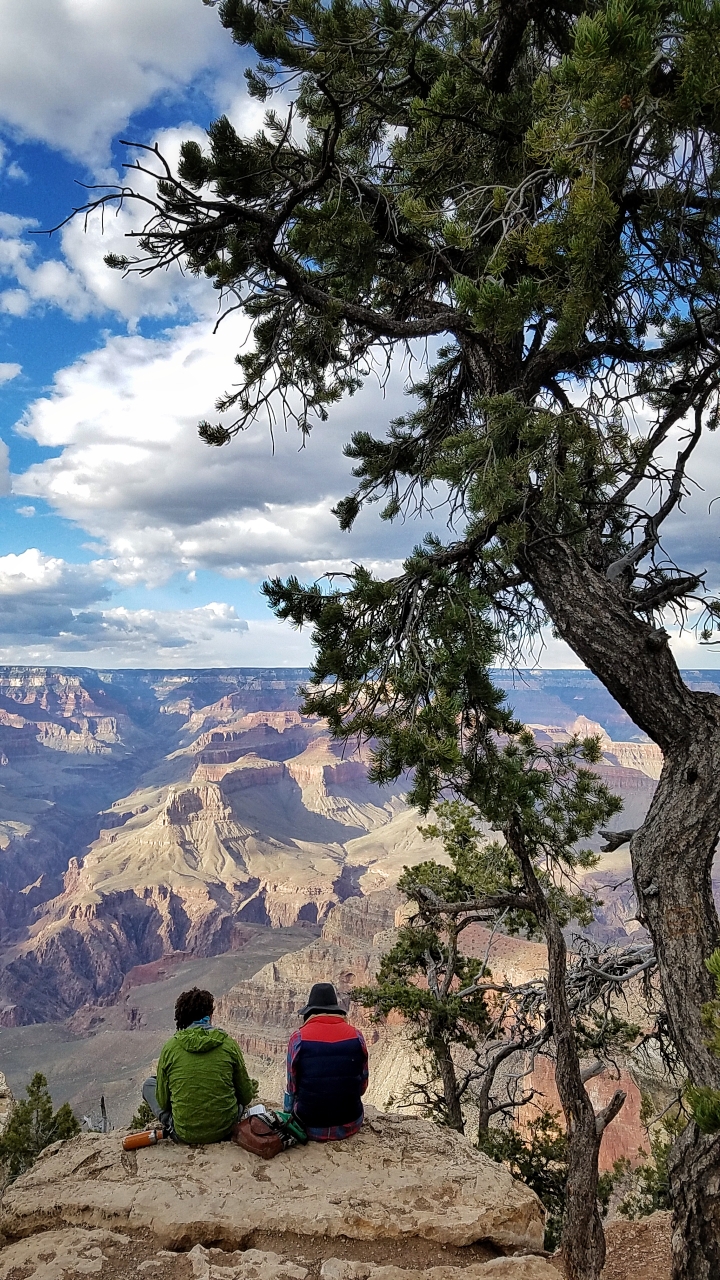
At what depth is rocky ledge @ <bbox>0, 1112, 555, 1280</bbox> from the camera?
3648mm

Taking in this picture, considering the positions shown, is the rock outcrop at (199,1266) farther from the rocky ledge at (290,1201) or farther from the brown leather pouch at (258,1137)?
the brown leather pouch at (258,1137)

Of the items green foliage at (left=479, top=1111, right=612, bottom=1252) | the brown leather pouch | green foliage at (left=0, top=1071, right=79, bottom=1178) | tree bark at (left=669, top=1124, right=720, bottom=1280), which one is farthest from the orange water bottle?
green foliage at (left=0, top=1071, right=79, bottom=1178)

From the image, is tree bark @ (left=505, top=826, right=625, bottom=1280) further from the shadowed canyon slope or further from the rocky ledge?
the shadowed canyon slope

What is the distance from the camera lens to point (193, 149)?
140 inches

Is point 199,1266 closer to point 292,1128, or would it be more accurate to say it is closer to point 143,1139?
point 292,1128

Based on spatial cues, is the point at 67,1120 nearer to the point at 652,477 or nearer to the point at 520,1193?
the point at 520,1193

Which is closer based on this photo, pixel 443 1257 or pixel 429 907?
pixel 443 1257

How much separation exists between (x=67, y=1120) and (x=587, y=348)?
17.7 m

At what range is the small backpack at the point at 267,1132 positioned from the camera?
14.4ft

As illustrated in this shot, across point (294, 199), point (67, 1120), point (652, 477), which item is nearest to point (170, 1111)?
point (652, 477)

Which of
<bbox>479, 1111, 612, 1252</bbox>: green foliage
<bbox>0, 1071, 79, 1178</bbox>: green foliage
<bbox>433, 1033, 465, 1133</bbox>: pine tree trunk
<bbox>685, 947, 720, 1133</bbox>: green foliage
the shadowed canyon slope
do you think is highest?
<bbox>685, 947, 720, 1133</bbox>: green foliage

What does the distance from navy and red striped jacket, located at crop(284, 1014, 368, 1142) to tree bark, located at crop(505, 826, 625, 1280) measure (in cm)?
143

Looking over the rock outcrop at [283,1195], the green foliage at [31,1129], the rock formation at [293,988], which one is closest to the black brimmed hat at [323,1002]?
the rock outcrop at [283,1195]

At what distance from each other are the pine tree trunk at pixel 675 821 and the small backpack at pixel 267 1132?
248cm
